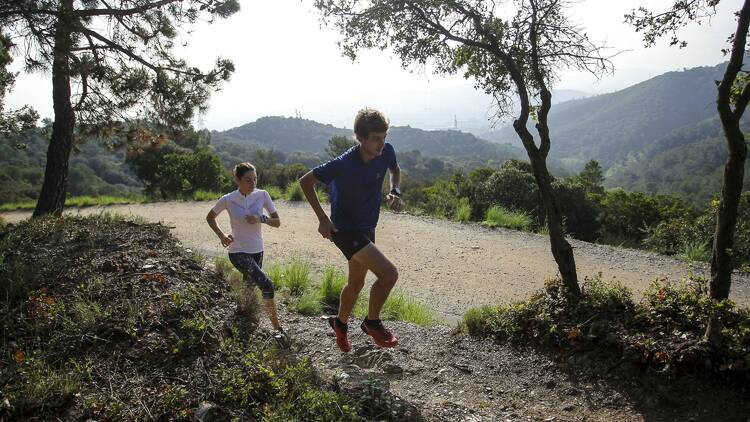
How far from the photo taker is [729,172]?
3.75 m

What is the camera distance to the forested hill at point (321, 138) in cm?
15371

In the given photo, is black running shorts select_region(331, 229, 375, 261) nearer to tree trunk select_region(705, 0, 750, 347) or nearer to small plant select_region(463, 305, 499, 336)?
small plant select_region(463, 305, 499, 336)

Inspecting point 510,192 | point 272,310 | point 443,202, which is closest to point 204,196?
point 443,202

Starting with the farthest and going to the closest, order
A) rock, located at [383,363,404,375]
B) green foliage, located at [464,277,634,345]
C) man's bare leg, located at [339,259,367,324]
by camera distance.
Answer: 1. green foliage, located at [464,277,634,345]
2. rock, located at [383,363,404,375]
3. man's bare leg, located at [339,259,367,324]

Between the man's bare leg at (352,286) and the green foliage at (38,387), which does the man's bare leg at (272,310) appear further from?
the green foliage at (38,387)

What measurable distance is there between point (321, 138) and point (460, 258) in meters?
157

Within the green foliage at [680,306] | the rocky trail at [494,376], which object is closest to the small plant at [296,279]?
the rocky trail at [494,376]

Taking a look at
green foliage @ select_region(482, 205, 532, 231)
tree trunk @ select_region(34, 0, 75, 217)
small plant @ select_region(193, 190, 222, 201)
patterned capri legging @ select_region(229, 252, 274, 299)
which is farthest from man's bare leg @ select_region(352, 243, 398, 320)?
small plant @ select_region(193, 190, 222, 201)

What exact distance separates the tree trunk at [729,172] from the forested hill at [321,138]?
139 metres

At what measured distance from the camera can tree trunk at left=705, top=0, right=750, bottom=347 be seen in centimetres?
363

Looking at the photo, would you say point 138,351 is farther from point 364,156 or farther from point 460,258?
point 460,258

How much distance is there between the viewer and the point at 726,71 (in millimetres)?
3736

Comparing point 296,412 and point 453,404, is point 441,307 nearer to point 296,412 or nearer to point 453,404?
point 453,404

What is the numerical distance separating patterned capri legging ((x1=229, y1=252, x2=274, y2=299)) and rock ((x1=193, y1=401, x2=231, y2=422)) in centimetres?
152
